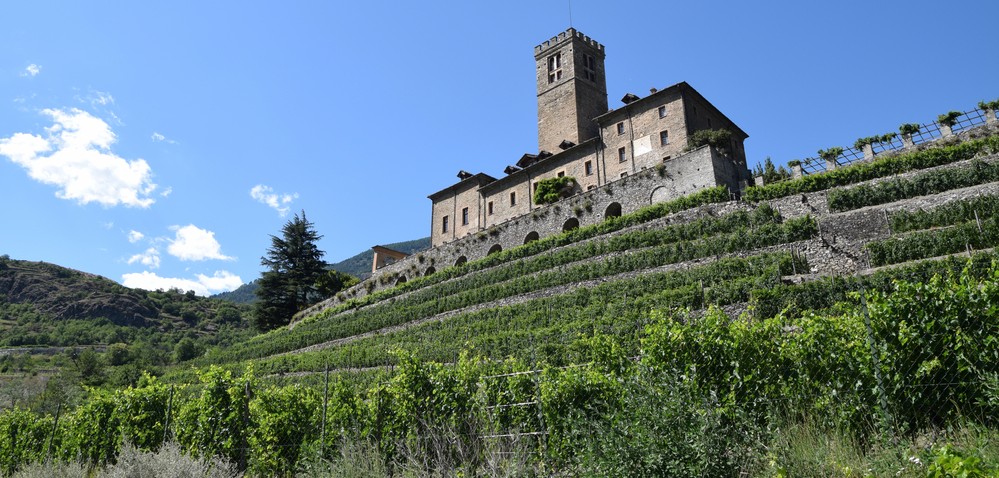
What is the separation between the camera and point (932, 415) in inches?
262

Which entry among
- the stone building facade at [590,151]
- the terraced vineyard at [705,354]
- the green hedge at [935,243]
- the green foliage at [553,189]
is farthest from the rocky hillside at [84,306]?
the green hedge at [935,243]

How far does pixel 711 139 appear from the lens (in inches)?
1351

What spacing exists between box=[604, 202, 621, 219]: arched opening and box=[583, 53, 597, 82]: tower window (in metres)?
18.4

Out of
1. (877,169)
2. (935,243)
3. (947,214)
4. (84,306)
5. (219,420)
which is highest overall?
(84,306)

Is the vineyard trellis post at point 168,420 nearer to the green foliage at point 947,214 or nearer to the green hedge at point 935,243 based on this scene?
the green hedge at point 935,243

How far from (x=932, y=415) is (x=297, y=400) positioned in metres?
10.2

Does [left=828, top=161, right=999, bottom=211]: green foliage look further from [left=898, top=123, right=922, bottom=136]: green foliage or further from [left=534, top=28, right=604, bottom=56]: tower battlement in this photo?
[left=534, top=28, right=604, bottom=56]: tower battlement

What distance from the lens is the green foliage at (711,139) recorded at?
34188mm

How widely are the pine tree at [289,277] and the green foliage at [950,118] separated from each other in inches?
1809

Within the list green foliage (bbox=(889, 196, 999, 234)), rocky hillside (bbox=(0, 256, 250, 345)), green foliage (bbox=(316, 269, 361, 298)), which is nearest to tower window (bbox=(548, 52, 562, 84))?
green foliage (bbox=(316, 269, 361, 298))

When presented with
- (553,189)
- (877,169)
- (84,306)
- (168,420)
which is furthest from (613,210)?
(84,306)

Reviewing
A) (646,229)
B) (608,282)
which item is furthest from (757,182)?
(608,282)

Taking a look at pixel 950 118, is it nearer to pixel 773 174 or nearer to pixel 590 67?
pixel 773 174

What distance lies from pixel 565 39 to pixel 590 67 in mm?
3150
